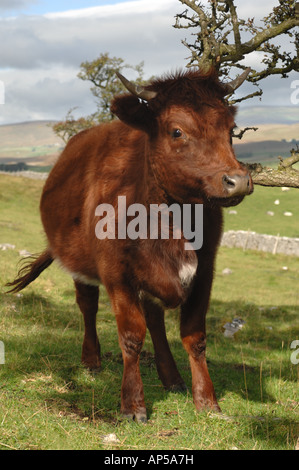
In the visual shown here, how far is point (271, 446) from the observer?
4.42 m

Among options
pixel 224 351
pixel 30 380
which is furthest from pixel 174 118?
pixel 224 351

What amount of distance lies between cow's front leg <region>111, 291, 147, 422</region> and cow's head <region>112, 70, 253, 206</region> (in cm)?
113

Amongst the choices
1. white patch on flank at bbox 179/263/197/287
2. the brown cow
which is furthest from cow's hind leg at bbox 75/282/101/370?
white patch on flank at bbox 179/263/197/287

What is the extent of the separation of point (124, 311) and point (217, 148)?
181 cm

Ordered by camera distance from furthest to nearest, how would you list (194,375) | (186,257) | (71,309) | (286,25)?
(71,309), (286,25), (194,375), (186,257)

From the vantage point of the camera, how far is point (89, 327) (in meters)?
6.93

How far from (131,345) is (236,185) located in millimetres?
1995

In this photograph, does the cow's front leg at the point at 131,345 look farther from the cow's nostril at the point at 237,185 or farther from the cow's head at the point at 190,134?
the cow's nostril at the point at 237,185

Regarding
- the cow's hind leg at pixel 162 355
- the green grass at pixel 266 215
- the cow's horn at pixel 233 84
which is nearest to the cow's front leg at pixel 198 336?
the cow's hind leg at pixel 162 355

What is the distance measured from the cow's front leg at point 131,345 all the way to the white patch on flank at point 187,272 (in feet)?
1.70

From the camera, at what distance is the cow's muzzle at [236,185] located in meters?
4.14

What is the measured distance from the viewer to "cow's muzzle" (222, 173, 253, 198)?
4.14 m

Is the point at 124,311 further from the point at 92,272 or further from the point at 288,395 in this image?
the point at 288,395

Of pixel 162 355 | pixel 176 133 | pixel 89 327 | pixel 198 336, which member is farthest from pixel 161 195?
A: pixel 89 327
